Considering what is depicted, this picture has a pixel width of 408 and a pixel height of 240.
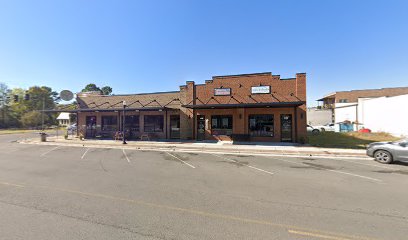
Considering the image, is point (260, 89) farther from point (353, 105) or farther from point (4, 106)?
point (4, 106)

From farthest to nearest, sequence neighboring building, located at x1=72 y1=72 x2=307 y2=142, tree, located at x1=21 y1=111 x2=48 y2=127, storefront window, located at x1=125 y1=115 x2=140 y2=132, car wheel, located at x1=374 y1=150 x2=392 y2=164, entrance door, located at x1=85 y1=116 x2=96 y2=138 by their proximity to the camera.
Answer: tree, located at x1=21 y1=111 x2=48 y2=127 < entrance door, located at x1=85 y1=116 x2=96 y2=138 < storefront window, located at x1=125 y1=115 x2=140 y2=132 < neighboring building, located at x1=72 y1=72 x2=307 y2=142 < car wheel, located at x1=374 y1=150 x2=392 y2=164

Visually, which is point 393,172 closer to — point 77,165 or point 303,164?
point 303,164

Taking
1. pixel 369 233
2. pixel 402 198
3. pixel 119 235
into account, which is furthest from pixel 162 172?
pixel 402 198

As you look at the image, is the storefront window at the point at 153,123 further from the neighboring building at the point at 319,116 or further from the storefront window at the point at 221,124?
the neighboring building at the point at 319,116

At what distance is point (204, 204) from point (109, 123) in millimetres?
25102

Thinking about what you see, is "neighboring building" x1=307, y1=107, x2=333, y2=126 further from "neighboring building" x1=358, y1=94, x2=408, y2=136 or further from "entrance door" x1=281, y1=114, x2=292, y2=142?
"entrance door" x1=281, y1=114, x2=292, y2=142

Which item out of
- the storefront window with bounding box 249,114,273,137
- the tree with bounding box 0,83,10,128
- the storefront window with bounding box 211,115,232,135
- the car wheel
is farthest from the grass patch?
the tree with bounding box 0,83,10,128

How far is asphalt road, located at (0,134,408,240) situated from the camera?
12.9 ft

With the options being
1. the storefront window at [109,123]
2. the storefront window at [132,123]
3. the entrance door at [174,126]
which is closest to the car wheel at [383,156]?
the entrance door at [174,126]

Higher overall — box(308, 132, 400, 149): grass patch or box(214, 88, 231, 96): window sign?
box(214, 88, 231, 96): window sign

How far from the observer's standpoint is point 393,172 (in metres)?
9.02

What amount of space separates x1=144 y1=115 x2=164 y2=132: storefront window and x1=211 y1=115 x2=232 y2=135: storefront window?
6.92 metres

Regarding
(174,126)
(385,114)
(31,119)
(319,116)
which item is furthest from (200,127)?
(31,119)

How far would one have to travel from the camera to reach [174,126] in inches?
945
